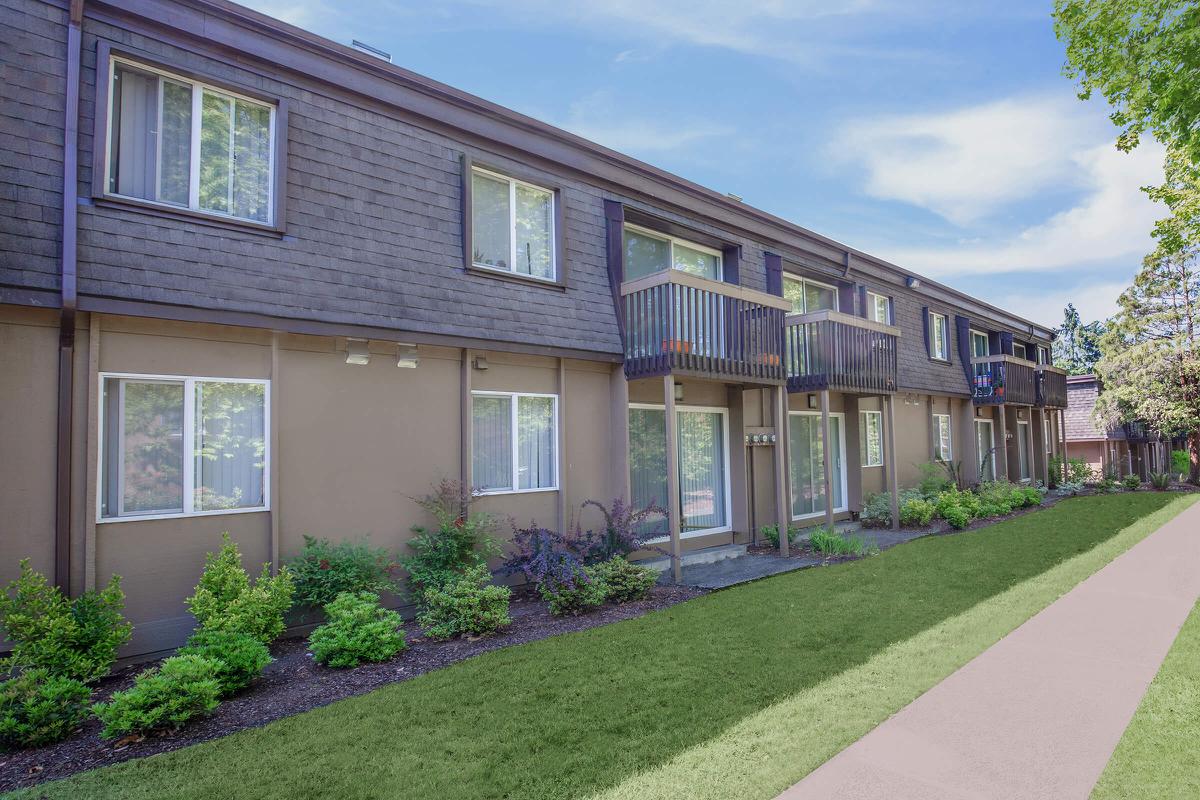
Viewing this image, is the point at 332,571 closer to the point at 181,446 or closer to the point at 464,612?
the point at 464,612

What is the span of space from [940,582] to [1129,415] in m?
20.5

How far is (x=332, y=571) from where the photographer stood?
243 inches

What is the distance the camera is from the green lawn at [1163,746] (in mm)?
3143

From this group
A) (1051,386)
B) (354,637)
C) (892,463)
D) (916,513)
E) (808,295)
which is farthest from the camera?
(1051,386)

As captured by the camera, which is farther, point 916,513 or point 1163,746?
point 916,513

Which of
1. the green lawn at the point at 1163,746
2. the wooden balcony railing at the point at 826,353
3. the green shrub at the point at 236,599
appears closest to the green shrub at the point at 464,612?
the green shrub at the point at 236,599

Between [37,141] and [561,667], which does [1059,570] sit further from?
[37,141]

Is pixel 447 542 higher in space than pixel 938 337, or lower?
lower

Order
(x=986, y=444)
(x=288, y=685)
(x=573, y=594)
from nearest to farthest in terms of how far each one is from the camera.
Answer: (x=288, y=685) < (x=573, y=594) < (x=986, y=444)

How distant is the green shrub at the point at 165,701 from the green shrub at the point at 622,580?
149 inches

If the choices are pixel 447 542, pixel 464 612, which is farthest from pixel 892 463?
pixel 464 612

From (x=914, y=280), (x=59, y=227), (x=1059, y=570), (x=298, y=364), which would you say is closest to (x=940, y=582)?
(x=1059, y=570)

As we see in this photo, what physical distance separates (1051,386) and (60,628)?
2423cm

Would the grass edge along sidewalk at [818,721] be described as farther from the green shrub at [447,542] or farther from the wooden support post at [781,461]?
the green shrub at [447,542]
